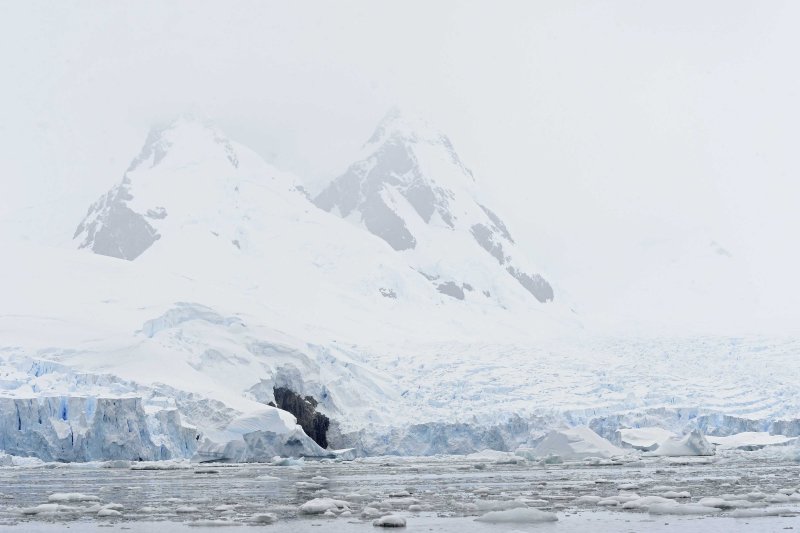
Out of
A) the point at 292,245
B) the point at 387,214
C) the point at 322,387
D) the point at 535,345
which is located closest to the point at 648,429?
the point at 322,387

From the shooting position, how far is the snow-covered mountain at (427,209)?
11381cm

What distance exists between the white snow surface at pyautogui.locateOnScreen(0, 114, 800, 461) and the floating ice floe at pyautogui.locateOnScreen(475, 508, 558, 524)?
2407 centimetres

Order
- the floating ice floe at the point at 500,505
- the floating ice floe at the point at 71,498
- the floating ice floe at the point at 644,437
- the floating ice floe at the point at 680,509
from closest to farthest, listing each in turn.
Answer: the floating ice floe at the point at 680,509, the floating ice floe at the point at 500,505, the floating ice floe at the point at 71,498, the floating ice floe at the point at 644,437

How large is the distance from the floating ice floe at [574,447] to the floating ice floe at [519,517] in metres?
23.1

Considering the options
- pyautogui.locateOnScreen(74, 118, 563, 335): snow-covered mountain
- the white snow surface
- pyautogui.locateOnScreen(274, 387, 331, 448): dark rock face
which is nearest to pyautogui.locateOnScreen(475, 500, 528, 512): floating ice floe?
the white snow surface

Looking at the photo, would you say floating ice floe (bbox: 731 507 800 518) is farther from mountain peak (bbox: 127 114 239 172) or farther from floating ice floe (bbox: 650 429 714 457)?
mountain peak (bbox: 127 114 239 172)

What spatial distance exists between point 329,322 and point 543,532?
2622 inches

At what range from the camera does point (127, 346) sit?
1855 inches

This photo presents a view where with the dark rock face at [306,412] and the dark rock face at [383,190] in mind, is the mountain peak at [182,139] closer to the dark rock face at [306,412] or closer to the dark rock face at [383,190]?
the dark rock face at [383,190]

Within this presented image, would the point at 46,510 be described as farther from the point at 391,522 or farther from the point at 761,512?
the point at 761,512

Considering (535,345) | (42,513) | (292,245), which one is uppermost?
(292,245)

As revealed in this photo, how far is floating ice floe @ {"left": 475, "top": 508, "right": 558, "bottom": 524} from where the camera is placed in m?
14.7

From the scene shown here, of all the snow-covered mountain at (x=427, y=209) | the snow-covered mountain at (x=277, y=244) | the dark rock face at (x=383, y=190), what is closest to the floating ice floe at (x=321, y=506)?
the snow-covered mountain at (x=277, y=244)

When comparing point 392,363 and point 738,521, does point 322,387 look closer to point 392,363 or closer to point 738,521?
point 392,363
